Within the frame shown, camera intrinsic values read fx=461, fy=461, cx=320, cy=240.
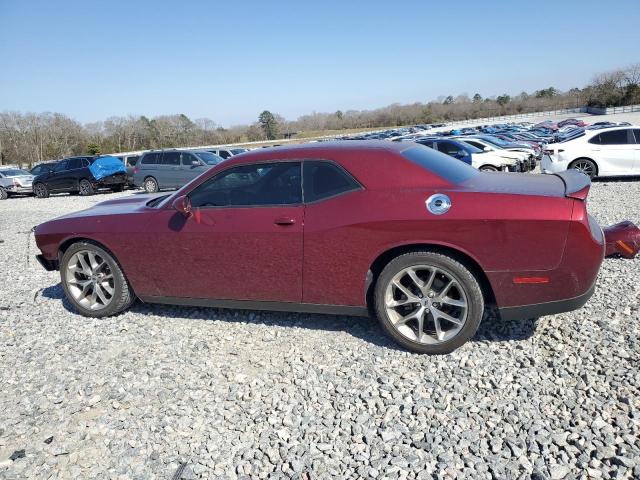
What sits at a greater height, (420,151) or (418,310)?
(420,151)

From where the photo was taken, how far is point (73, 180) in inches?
707

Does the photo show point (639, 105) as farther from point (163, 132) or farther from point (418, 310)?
point (418, 310)

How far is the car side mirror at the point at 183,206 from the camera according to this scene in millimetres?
3822

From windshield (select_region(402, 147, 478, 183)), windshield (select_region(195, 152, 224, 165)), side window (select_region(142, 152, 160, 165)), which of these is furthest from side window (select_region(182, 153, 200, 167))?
windshield (select_region(402, 147, 478, 183))

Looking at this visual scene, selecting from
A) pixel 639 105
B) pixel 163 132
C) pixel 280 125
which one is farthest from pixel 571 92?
pixel 163 132

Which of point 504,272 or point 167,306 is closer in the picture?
point 504,272

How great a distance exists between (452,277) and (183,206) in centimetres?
222

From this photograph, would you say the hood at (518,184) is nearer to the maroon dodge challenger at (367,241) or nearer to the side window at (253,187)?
the maroon dodge challenger at (367,241)

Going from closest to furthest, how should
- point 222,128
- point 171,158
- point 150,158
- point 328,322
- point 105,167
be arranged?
point 328,322
point 171,158
point 150,158
point 105,167
point 222,128

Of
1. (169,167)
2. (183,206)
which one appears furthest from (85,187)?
(183,206)

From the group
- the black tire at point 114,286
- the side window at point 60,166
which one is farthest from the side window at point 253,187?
the side window at point 60,166

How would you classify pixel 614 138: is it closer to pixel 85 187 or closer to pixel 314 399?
pixel 314 399

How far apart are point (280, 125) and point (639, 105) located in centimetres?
6165

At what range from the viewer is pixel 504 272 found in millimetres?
3129
